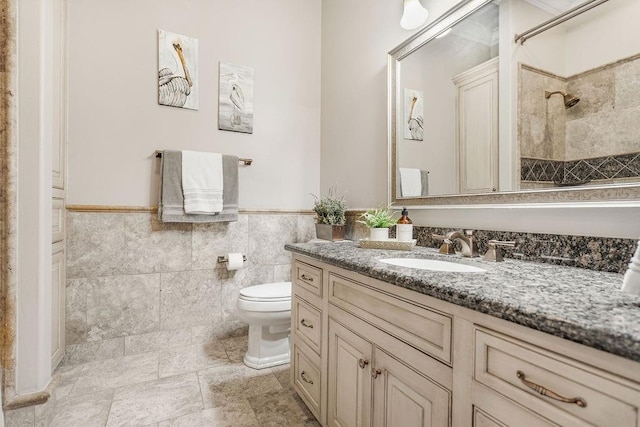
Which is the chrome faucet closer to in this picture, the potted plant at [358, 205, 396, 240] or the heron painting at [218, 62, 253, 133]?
the potted plant at [358, 205, 396, 240]

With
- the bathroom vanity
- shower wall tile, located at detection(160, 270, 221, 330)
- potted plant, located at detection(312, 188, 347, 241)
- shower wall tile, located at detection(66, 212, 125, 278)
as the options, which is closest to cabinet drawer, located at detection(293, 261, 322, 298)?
the bathroom vanity

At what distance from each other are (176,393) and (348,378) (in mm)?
1085

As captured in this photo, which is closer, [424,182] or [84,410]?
[84,410]

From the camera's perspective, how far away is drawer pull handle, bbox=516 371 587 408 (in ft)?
1.63

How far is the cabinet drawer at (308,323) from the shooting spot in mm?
1351

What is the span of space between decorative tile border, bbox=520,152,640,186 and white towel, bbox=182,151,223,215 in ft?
5.94

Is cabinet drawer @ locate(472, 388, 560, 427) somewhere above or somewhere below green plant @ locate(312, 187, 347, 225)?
below

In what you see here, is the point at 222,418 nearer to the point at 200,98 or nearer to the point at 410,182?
the point at 410,182

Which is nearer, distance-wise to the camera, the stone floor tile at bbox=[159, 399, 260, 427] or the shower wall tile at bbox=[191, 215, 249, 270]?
the stone floor tile at bbox=[159, 399, 260, 427]

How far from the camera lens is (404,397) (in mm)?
862

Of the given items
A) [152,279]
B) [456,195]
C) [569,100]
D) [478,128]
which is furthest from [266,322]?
[569,100]

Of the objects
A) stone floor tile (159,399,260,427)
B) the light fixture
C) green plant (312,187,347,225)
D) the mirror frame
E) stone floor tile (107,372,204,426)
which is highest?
the light fixture

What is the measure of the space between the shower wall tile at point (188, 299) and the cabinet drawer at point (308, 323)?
0.99 m

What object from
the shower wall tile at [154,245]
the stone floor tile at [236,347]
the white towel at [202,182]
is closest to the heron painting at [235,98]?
the white towel at [202,182]
